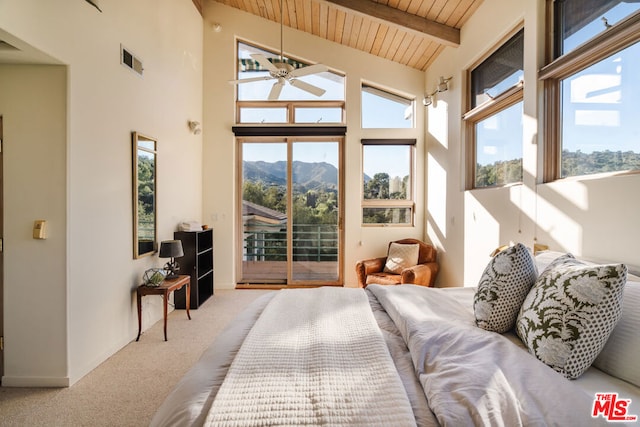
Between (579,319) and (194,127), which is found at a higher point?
(194,127)

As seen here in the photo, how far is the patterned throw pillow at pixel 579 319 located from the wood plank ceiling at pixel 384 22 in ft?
10.7

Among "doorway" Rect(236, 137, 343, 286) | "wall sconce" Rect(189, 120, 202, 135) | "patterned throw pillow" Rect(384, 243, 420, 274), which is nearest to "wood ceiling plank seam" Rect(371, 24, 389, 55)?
"doorway" Rect(236, 137, 343, 286)

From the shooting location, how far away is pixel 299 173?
17.0 ft

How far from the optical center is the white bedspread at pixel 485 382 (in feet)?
3.08

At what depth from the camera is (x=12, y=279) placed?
231cm

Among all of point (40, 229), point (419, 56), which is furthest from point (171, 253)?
point (419, 56)

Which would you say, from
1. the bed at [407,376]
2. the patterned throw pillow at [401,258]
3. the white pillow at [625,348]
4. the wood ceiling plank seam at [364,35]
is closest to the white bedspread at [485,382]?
the bed at [407,376]

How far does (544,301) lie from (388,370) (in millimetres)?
755

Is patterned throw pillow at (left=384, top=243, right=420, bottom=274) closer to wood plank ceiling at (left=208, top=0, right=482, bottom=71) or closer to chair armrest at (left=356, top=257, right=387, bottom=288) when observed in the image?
chair armrest at (left=356, top=257, right=387, bottom=288)

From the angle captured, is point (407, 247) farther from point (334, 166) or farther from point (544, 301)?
point (544, 301)

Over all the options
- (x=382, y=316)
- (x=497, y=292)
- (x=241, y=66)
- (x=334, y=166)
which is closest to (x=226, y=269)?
(x=334, y=166)

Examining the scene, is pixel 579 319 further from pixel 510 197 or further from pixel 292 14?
pixel 292 14

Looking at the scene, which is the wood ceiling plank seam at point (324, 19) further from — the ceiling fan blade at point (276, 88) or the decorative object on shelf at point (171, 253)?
the decorative object on shelf at point (171, 253)

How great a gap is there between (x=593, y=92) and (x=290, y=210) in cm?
389
